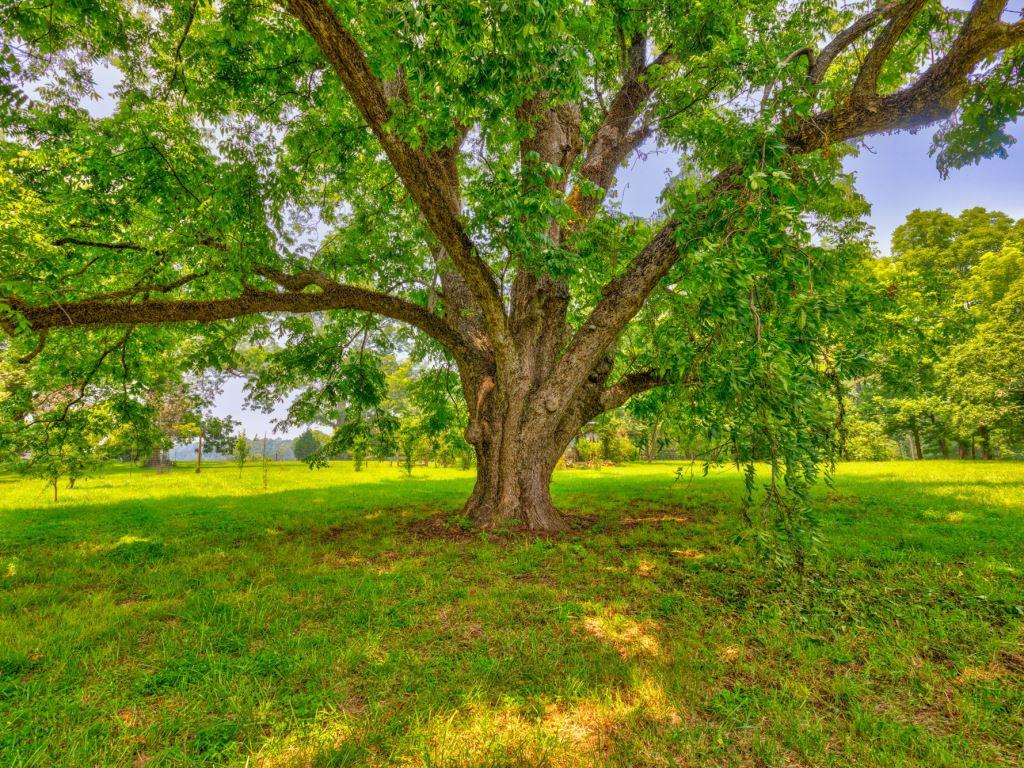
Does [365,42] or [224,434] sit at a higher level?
[365,42]

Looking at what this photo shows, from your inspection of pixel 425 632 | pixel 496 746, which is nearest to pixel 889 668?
pixel 496 746

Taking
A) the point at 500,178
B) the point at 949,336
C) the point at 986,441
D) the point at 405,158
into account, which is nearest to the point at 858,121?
the point at 500,178

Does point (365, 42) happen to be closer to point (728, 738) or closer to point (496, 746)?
point (496, 746)

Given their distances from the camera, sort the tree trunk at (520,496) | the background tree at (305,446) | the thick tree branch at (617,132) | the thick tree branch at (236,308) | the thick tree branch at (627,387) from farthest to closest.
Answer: the background tree at (305,446) → the thick tree branch at (627,387) → the thick tree branch at (617,132) → the tree trunk at (520,496) → the thick tree branch at (236,308)

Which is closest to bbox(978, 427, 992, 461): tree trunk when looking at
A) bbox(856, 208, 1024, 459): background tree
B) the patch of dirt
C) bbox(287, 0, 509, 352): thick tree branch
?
bbox(856, 208, 1024, 459): background tree

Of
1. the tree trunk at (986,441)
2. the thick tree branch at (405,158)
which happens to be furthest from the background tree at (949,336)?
the thick tree branch at (405,158)

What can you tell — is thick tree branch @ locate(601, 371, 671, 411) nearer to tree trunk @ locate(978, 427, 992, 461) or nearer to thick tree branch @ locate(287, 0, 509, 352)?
thick tree branch @ locate(287, 0, 509, 352)

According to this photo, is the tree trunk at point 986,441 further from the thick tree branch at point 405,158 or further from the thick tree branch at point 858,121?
the thick tree branch at point 405,158

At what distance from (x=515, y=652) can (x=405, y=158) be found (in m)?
4.66

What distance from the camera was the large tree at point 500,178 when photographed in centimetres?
329

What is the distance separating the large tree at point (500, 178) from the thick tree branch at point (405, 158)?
0.09 feet

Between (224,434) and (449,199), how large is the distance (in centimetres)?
665

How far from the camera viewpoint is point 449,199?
4.83m

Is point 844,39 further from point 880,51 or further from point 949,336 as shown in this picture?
point 949,336
